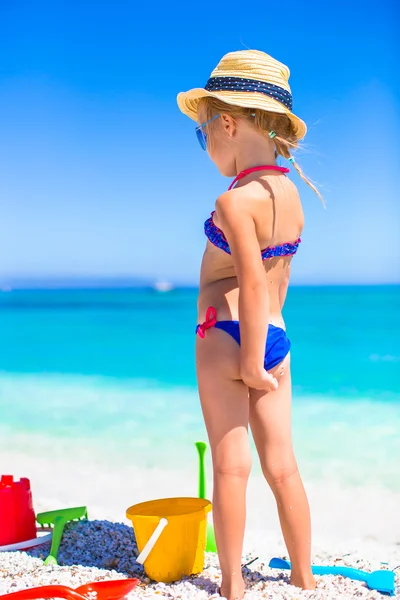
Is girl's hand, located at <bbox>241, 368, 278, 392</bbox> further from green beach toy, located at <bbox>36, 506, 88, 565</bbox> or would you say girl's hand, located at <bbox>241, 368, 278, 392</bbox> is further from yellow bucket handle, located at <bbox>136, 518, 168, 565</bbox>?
green beach toy, located at <bbox>36, 506, 88, 565</bbox>

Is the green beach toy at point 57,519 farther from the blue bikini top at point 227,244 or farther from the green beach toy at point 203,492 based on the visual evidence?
the blue bikini top at point 227,244

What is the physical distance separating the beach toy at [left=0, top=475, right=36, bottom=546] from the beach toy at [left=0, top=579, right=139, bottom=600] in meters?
0.70

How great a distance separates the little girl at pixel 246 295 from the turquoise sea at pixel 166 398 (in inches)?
97.2

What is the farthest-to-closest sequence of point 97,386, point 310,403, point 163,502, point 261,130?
point 97,386 → point 310,403 → point 163,502 → point 261,130

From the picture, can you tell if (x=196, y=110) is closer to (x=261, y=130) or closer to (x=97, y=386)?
(x=261, y=130)

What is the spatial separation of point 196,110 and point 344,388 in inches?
246

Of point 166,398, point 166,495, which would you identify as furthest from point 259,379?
point 166,398

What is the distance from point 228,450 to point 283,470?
9.6 inches

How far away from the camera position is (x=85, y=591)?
2.20 metres

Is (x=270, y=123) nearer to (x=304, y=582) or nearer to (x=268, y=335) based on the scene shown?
(x=268, y=335)

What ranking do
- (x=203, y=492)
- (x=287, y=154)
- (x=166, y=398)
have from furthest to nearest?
(x=166, y=398), (x=203, y=492), (x=287, y=154)

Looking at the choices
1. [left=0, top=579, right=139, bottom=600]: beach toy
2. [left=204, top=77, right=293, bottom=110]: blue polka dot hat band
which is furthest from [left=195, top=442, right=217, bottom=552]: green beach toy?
[left=204, top=77, right=293, bottom=110]: blue polka dot hat band

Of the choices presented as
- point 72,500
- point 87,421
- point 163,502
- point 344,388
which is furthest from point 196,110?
point 344,388

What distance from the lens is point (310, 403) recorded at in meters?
7.50
